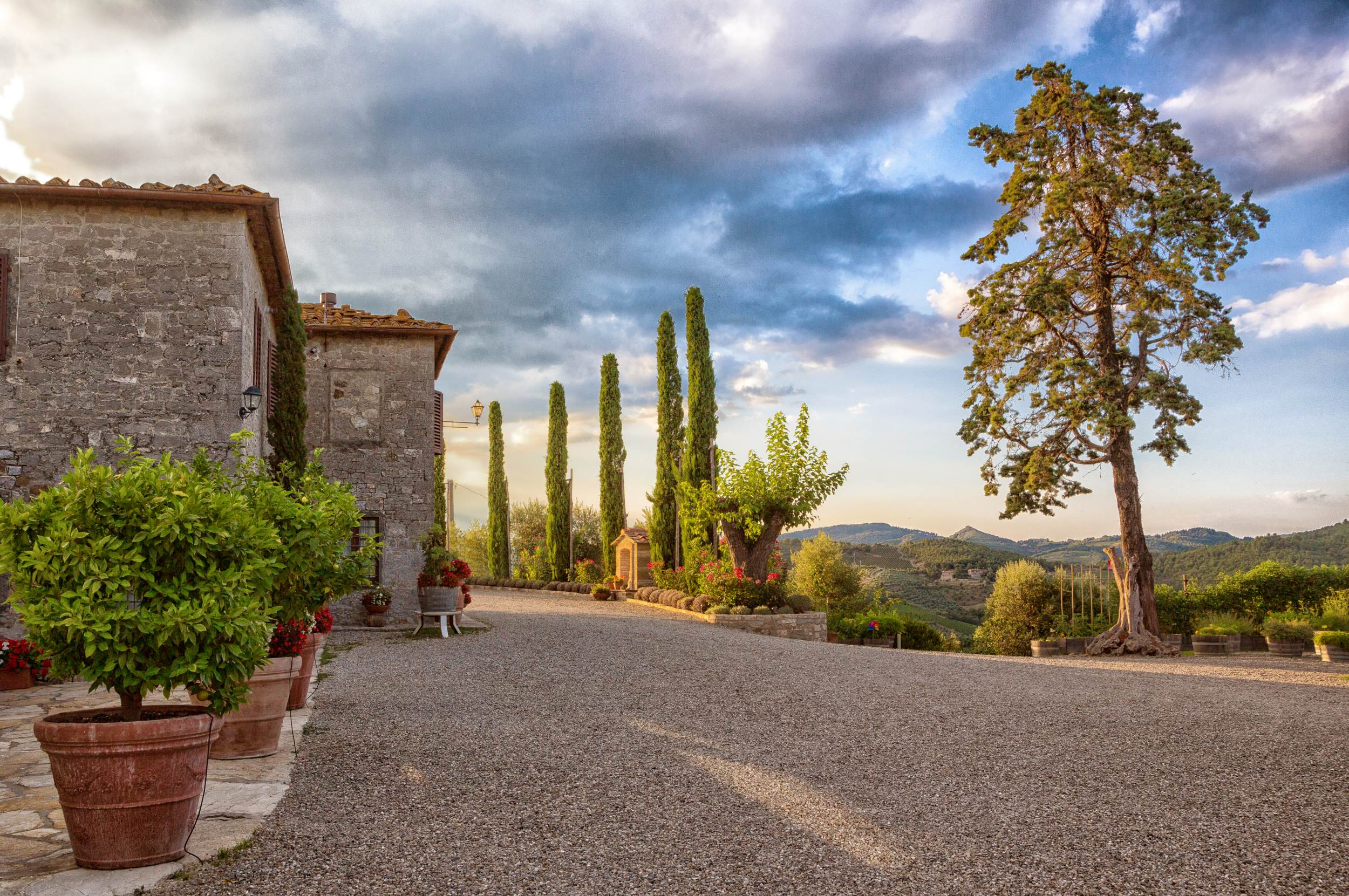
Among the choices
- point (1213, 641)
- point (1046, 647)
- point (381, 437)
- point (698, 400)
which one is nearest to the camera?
point (1213, 641)

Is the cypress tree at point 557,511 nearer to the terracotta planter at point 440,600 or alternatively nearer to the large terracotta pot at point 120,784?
the terracotta planter at point 440,600

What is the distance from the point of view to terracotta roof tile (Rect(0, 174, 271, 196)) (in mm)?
10430

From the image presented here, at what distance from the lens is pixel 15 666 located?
29.5ft

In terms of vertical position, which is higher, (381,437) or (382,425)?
(382,425)

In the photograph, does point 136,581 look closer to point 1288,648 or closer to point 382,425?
point 382,425

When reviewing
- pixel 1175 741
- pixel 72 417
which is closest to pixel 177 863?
pixel 1175 741

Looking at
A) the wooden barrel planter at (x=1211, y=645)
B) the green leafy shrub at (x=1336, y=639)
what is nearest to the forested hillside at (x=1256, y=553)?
the wooden barrel planter at (x=1211, y=645)

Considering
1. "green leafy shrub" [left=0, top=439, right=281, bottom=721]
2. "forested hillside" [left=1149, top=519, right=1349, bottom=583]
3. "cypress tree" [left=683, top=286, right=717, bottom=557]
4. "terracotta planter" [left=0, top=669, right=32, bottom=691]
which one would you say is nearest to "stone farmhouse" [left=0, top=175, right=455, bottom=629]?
"terracotta planter" [left=0, top=669, right=32, bottom=691]

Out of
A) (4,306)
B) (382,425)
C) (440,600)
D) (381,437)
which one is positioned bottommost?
(440,600)

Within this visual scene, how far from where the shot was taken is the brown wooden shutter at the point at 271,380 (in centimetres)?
1338

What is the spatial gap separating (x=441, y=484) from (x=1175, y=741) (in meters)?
27.4

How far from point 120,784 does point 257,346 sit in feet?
31.6

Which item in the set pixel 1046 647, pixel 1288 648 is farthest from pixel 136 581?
pixel 1288 648

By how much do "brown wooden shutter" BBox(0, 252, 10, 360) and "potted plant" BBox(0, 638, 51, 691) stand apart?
354 cm
